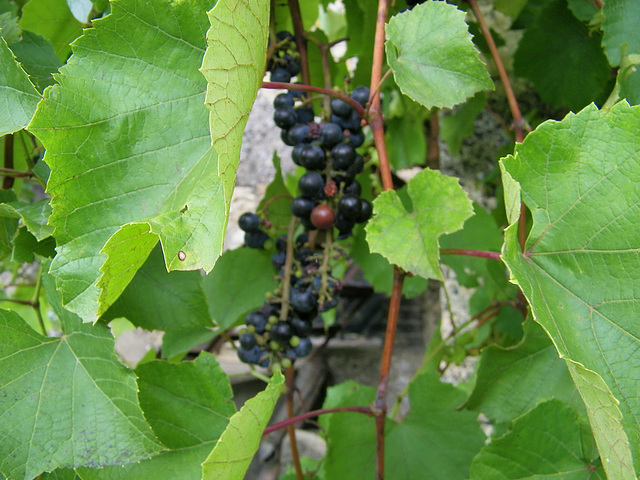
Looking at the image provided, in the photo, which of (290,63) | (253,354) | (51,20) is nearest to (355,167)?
(290,63)

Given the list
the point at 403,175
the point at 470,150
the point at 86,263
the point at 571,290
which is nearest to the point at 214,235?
the point at 86,263

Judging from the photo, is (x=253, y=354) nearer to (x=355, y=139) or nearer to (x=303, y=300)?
(x=303, y=300)

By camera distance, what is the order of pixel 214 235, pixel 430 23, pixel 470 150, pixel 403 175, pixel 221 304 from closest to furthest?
pixel 214 235
pixel 430 23
pixel 221 304
pixel 470 150
pixel 403 175

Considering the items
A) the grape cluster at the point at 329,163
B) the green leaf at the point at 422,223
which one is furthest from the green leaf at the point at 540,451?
the grape cluster at the point at 329,163

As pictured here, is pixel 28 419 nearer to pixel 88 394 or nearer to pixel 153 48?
pixel 88 394

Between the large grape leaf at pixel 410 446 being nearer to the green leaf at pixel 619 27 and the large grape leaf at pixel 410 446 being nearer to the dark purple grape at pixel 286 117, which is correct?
the dark purple grape at pixel 286 117

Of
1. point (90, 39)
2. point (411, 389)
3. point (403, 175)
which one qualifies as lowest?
point (403, 175)

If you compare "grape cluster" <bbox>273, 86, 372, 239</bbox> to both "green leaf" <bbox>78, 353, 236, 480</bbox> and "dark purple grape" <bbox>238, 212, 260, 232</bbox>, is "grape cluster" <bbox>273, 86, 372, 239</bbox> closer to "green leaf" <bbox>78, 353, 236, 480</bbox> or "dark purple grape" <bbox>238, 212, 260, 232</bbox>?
"dark purple grape" <bbox>238, 212, 260, 232</bbox>

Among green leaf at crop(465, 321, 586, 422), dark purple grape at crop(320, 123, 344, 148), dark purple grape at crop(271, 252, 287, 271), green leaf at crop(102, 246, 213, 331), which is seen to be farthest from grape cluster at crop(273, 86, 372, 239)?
green leaf at crop(465, 321, 586, 422)

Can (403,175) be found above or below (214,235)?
below
